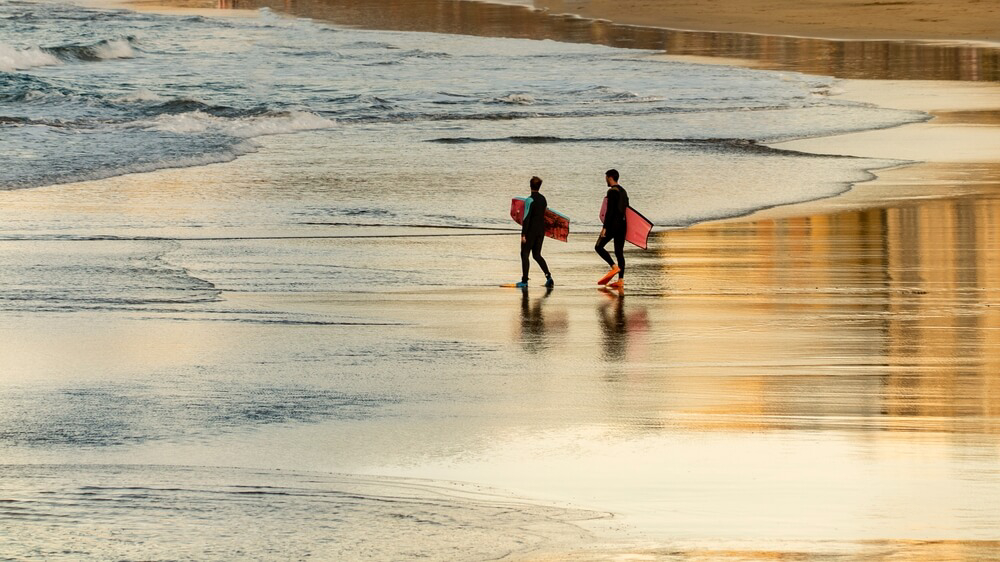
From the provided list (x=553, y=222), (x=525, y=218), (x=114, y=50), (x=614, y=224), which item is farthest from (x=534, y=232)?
(x=114, y=50)

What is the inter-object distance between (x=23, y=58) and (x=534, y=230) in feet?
138

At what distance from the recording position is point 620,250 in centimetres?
1452

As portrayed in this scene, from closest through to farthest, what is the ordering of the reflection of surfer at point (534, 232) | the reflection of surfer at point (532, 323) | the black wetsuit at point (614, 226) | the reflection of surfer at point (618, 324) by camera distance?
the reflection of surfer at point (618, 324)
the reflection of surfer at point (532, 323)
the reflection of surfer at point (534, 232)
the black wetsuit at point (614, 226)

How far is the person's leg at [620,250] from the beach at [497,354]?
23cm

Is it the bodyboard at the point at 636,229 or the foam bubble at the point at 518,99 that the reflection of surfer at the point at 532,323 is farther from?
the foam bubble at the point at 518,99

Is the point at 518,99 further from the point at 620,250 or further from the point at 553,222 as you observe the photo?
the point at 620,250

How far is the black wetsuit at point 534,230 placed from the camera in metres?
14.4

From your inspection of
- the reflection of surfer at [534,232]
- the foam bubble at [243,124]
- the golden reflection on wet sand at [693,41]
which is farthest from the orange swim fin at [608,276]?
the golden reflection on wet sand at [693,41]

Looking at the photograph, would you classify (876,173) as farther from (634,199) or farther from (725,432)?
(725,432)

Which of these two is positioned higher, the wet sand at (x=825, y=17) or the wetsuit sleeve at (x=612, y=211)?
the wet sand at (x=825, y=17)

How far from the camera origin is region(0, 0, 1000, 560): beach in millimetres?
7594

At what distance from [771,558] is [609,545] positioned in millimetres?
754

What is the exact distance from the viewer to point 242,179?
22.8 metres

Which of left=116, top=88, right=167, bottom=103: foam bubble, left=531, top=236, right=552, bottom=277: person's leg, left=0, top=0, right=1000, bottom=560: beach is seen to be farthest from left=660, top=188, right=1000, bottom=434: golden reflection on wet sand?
left=116, top=88, right=167, bottom=103: foam bubble
